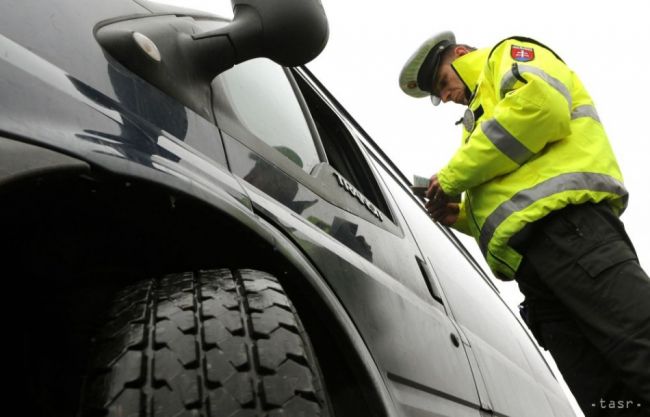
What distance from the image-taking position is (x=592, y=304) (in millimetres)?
1934

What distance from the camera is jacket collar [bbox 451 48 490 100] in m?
2.56

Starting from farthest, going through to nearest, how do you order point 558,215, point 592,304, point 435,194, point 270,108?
point 435,194 → point 558,215 → point 592,304 → point 270,108

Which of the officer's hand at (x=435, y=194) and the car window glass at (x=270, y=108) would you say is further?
the officer's hand at (x=435, y=194)

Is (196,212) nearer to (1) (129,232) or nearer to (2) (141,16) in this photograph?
(1) (129,232)

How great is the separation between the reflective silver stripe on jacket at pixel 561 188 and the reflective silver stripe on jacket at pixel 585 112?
27 cm

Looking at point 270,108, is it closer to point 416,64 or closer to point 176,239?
point 176,239

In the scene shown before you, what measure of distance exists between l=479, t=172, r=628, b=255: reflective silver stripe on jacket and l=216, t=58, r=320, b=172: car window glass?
88cm

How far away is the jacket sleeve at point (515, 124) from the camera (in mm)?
2051

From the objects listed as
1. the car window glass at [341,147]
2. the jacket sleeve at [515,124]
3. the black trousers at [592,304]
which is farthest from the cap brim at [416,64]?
the black trousers at [592,304]

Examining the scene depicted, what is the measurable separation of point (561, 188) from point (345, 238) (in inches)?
41.0

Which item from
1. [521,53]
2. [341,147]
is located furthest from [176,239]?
[521,53]

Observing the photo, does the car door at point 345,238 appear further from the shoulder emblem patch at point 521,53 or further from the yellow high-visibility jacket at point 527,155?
the shoulder emblem patch at point 521,53

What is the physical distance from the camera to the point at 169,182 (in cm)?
79

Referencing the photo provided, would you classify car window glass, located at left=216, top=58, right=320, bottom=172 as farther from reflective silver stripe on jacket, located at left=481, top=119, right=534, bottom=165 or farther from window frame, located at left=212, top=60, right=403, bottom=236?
reflective silver stripe on jacket, located at left=481, top=119, right=534, bottom=165
